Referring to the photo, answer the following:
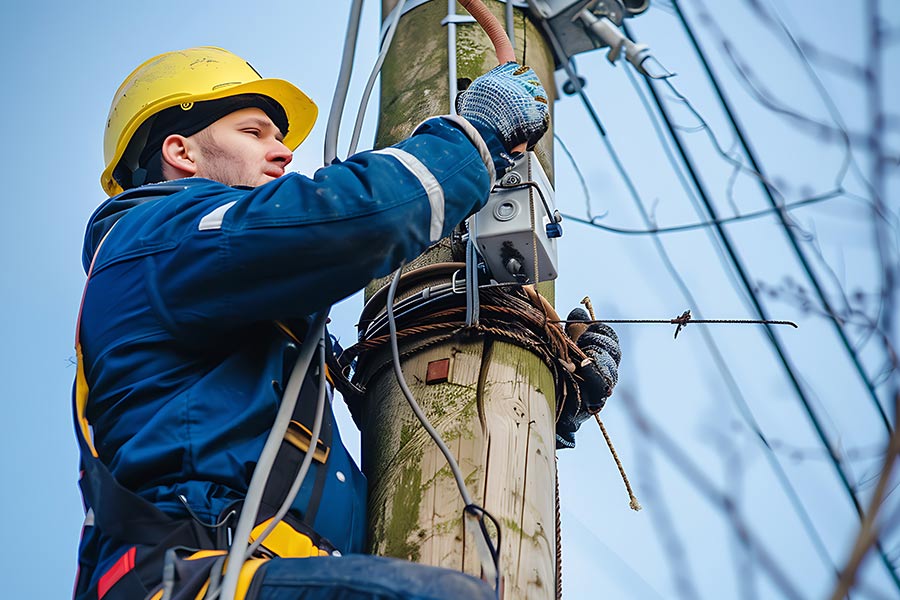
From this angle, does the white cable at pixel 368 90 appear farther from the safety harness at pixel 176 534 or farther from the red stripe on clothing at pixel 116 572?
the red stripe on clothing at pixel 116 572

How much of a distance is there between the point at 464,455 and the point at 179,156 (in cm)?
94

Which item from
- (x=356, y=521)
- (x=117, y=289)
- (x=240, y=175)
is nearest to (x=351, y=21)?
(x=240, y=175)

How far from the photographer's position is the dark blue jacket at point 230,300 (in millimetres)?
1760

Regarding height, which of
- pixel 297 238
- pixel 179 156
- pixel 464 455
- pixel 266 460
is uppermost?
pixel 179 156

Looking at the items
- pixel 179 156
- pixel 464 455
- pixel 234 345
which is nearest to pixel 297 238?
pixel 234 345

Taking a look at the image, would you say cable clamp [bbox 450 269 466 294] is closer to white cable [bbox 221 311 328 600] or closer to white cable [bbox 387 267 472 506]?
white cable [bbox 387 267 472 506]

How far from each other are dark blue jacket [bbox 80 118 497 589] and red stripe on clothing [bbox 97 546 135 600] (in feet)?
0.13

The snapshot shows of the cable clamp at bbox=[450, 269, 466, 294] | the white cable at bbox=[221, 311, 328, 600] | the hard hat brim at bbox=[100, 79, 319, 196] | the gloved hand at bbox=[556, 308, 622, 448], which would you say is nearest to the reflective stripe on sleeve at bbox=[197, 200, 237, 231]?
the white cable at bbox=[221, 311, 328, 600]

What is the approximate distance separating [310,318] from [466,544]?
0.52m

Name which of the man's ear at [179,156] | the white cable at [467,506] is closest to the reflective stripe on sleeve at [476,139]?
the white cable at [467,506]

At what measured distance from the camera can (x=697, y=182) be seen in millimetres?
3174

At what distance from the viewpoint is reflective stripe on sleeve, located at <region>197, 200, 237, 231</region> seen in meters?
1.81

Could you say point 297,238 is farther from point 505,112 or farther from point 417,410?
point 505,112

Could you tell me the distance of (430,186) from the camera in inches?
73.9
